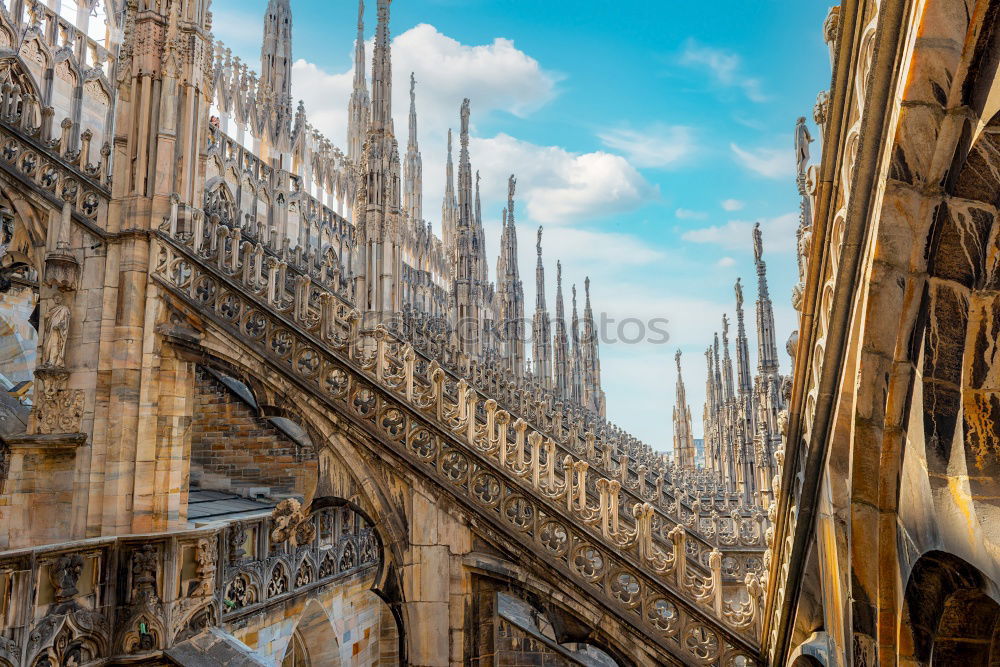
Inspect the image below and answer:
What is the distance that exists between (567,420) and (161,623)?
17382mm

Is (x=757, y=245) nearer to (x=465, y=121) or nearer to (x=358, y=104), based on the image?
(x=465, y=121)

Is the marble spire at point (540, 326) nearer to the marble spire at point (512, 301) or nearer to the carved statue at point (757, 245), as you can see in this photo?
the marble spire at point (512, 301)

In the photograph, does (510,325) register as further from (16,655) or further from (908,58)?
(908,58)

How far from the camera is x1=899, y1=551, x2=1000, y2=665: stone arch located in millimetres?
3533

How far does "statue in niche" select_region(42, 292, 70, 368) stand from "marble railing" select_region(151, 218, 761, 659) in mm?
1088

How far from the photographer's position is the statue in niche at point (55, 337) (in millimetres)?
7902

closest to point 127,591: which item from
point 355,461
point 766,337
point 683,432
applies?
point 355,461

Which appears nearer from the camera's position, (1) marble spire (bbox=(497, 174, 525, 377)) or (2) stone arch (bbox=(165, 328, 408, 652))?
(2) stone arch (bbox=(165, 328, 408, 652))

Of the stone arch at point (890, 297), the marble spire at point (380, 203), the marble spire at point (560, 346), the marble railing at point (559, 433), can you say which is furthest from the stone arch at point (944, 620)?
the marble spire at point (560, 346)

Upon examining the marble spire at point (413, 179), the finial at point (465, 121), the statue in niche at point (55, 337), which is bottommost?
the statue in niche at point (55, 337)

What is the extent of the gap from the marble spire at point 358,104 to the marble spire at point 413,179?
309 centimetres

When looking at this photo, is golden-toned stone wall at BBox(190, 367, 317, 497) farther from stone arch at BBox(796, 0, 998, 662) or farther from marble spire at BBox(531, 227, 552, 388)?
marble spire at BBox(531, 227, 552, 388)

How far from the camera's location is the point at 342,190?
35.1 metres

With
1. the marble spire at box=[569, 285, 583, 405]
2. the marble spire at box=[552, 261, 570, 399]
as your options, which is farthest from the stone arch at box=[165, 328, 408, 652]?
the marble spire at box=[569, 285, 583, 405]
